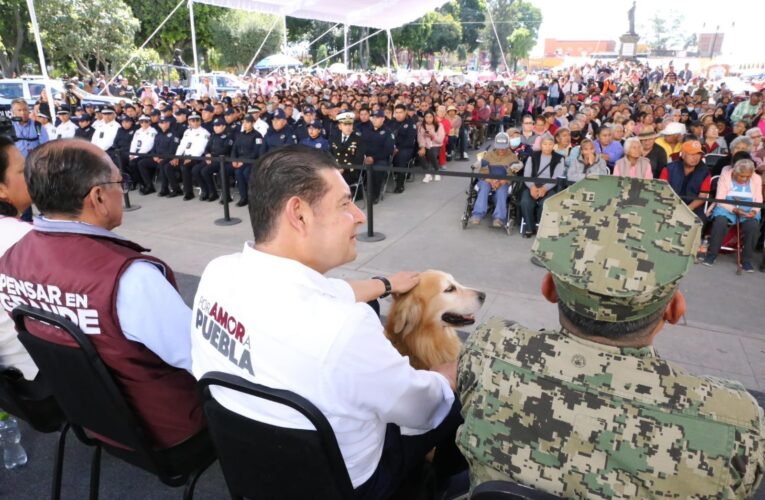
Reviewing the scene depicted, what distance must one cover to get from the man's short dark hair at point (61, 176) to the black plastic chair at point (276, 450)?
3.53ft

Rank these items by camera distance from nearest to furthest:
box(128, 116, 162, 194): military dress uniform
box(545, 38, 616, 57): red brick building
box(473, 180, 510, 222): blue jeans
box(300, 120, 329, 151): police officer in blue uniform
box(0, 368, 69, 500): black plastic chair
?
box(0, 368, 69, 500): black plastic chair
box(473, 180, 510, 222): blue jeans
box(300, 120, 329, 151): police officer in blue uniform
box(128, 116, 162, 194): military dress uniform
box(545, 38, 616, 57): red brick building

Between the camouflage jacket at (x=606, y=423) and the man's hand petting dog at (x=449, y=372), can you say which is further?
the man's hand petting dog at (x=449, y=372)

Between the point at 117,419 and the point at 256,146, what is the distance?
25.6ft

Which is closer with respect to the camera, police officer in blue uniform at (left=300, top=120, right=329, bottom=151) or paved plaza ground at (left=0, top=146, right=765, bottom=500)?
paved plaza ground at (left=0, top=146, right=765, bottom=500)

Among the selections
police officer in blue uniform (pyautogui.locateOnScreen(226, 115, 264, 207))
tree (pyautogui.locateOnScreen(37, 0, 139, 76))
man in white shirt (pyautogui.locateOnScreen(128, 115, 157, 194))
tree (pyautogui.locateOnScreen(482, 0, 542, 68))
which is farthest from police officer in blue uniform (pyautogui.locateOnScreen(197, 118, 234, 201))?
tree (pyautogui.locateOnScreen(482, 0, 542, 68))

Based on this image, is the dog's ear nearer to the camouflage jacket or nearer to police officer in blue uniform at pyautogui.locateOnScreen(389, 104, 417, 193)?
the camouflage jacket

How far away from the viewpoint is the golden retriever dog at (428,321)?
235cm

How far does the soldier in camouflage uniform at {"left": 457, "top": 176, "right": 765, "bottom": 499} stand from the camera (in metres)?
1.09

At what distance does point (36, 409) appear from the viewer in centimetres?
229

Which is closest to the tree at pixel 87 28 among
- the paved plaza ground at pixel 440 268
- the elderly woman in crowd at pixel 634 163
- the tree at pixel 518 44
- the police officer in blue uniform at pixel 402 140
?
the paved plaza ground at pixel 440 268

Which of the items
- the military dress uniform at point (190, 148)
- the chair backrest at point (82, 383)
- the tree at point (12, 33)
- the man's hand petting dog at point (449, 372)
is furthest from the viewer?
the tree at point (12, 33)

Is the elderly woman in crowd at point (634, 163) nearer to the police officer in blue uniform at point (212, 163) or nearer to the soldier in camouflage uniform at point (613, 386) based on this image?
the soldier in camouflage uniform at point (613, 386)

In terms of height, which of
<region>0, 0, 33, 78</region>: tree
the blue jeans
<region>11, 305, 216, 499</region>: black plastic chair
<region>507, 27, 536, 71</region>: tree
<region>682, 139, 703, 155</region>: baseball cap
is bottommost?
the blue jeans

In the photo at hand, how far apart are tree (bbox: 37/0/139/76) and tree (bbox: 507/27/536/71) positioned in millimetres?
80144
